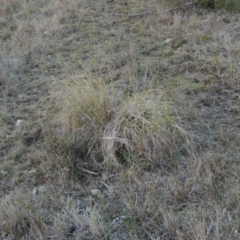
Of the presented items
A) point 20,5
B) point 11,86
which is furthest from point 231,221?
point 20,5

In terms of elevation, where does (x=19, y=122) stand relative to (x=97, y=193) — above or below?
above

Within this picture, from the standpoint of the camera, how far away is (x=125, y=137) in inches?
114

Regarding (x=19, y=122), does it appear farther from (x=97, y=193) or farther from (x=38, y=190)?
(x=97, y=193)

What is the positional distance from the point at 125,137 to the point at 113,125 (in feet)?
0.50

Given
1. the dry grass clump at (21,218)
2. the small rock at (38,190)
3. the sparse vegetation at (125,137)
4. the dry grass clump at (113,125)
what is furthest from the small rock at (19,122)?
the dry grass clump at (21,218)

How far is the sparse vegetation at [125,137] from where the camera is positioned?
238cm

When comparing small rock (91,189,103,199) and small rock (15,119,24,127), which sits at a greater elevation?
small rock (15,119,24,127)

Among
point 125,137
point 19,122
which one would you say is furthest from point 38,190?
point 19,122

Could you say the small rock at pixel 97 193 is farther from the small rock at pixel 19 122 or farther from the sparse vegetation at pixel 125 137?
the small rock at pixel 19 122

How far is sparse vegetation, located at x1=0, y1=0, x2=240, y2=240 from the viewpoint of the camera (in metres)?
2.38

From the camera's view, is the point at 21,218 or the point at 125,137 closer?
the point at 21,218

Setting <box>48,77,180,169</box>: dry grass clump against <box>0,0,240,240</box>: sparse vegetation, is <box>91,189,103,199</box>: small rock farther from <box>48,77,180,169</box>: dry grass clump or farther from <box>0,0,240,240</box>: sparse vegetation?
<box>48,77,180,169</box>: dry grass clump

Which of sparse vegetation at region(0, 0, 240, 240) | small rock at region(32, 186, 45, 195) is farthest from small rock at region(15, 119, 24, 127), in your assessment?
small rock at region(32, 186, 45, 195)

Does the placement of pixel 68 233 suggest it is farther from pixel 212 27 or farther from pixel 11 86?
pixel 212 27
